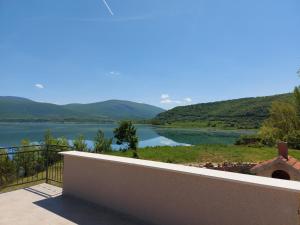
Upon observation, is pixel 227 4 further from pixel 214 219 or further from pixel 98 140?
pixel 98 140

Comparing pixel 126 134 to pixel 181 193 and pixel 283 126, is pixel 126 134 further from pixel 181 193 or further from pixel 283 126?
pixel 181 193

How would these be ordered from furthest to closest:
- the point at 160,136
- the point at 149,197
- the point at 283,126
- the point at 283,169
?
the point at 160,136 < the point at 283,126 < the point at 283,169 < the point at 149,197

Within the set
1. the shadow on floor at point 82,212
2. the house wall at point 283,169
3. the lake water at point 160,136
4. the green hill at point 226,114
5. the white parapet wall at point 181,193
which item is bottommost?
the lake water at point 160,136

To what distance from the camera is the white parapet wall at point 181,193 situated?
2602 millimetres

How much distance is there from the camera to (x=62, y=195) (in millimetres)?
4750

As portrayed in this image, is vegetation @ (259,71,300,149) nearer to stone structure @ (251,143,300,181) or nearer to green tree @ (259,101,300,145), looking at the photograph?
green tree @ (259,101,300,145)

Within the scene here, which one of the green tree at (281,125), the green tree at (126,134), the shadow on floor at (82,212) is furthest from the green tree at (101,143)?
the shadow on floor at (82,212)

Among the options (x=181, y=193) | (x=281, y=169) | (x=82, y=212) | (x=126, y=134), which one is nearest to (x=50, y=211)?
(x=82, y=212)

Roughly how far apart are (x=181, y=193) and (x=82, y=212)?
173 cm

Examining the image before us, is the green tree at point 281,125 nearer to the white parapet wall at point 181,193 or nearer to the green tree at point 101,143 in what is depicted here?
the green tree at point 101,143

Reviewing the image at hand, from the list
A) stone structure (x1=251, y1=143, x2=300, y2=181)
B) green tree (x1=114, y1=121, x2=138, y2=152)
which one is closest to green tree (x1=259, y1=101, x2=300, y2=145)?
green tree (x1=114, y1=121, x2=138, y2=152)

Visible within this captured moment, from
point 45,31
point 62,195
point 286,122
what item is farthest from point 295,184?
point 286,122

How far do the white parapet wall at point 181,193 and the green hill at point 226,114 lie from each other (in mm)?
55774

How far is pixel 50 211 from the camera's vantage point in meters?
3.93
